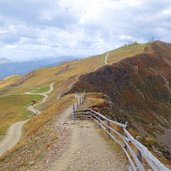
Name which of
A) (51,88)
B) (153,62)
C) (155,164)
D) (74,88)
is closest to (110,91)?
(74,88)

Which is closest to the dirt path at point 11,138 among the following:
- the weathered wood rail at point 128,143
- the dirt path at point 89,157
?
the weathered wood rail at point 128,143

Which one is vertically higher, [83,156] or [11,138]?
[83,156]

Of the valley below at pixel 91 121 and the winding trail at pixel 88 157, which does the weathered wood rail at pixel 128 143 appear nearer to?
the valley below at pixel 91 121

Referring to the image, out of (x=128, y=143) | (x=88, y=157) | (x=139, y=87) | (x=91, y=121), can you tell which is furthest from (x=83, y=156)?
(x=139, y=87)

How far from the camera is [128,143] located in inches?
771

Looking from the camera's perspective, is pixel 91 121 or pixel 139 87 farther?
pixel 139 87

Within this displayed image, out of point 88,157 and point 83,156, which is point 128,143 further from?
point 83,156

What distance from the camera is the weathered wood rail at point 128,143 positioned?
10.4 m

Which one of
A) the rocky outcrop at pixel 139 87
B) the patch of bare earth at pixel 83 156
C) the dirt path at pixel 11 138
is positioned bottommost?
the rocky outcrop at pixel 139 87

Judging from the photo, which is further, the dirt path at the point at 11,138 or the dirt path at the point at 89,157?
the dirt path at the point at 11,138

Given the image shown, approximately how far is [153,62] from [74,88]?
8916cm

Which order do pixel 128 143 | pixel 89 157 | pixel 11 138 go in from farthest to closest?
1. pixel 11 138
2. pixel 89 157
3. pixel 128 143

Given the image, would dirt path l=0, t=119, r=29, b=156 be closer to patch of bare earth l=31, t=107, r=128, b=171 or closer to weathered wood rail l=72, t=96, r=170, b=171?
weathered wood rail l=72, t=96, r=170, b=171

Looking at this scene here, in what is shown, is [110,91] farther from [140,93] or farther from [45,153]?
[45,153]
